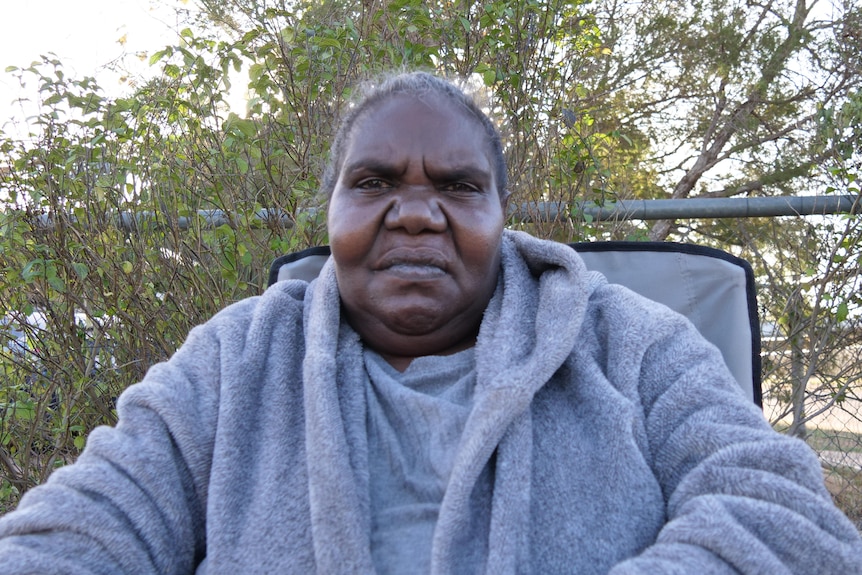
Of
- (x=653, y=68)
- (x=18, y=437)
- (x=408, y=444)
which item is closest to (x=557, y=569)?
(x=408, y=444)

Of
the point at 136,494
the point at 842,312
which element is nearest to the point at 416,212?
the point at 136,494

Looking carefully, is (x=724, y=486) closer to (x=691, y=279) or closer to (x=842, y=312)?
(x=691, y=279)

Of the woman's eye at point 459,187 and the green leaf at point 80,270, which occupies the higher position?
the woman's eye at point 459,187

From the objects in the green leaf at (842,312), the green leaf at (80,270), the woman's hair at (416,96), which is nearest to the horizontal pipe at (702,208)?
the green leaf at (842,312)

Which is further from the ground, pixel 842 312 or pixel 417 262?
pixel 417 262

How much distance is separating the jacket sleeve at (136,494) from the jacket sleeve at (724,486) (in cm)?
91

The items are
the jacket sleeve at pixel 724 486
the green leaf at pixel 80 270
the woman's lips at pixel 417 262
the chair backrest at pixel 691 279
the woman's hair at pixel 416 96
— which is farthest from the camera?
the green leaf at pixel 80 270

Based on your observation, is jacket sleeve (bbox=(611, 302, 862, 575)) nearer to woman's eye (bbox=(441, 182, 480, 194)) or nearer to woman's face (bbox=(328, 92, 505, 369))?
woman's face (bbox=(328, 92, 505, 369))

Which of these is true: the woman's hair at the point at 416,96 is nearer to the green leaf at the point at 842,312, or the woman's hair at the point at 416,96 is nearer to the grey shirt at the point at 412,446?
the grey shirt at the point at 412,446

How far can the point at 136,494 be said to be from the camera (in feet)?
4.82

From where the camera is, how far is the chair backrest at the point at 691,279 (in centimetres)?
221

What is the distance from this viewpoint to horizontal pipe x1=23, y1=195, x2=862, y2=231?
314cm

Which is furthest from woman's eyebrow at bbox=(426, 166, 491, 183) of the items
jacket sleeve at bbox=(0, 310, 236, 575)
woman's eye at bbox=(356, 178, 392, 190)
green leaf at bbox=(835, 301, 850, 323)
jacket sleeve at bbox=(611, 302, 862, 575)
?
green leaf at bbox=(835, 301, 850, 323)

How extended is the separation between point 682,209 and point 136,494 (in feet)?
8.41
